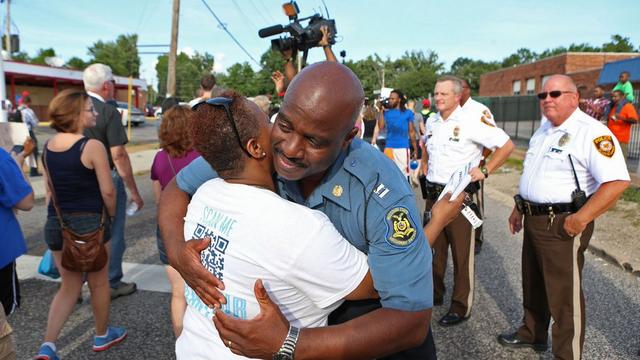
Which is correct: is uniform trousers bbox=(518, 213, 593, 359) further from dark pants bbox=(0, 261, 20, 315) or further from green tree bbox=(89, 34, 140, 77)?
green tree bbox=(89, 34, 140, 77)

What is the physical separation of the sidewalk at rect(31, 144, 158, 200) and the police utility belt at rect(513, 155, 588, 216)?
8.84m

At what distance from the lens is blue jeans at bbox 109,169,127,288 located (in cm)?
429

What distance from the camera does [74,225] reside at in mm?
3162

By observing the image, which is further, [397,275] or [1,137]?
[1,137]

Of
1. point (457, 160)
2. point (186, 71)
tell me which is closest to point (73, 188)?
point (457, 160)

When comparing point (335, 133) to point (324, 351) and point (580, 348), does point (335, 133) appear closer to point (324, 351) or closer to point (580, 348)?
point (324, 351)

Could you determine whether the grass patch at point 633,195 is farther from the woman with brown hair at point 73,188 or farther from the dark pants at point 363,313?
the woman with brown hair at point 73,188

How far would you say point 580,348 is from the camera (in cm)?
294

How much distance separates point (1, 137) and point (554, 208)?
418cm

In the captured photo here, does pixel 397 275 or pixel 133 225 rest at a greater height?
pixel 397 275

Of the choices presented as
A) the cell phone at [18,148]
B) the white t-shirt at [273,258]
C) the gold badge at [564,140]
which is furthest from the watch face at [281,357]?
the cell phone at [18,148]

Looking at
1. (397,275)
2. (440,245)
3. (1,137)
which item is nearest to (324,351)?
(397,275)

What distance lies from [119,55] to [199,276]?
79.0 m

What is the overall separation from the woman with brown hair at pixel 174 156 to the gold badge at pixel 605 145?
9.11ft
